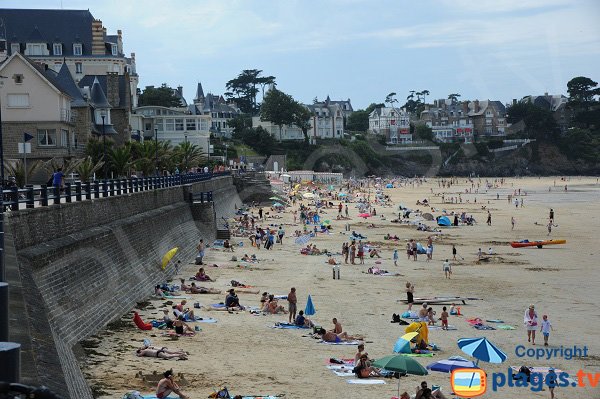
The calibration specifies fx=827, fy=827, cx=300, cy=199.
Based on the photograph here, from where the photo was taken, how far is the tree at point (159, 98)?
11056cm

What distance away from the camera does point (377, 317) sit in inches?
973

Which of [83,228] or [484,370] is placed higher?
[83,228]

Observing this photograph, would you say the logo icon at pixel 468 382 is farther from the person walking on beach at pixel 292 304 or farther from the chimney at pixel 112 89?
the chimney at pixel 112 89

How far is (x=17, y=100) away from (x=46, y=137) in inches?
94.4

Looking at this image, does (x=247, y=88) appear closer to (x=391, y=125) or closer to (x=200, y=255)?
(x=391, y=125)

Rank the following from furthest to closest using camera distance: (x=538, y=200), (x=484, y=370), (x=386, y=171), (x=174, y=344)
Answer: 1. (x=386, y=171)
2. (x=538, y=200)
3. (x=174, y=344)
4. (x=484, y=370)

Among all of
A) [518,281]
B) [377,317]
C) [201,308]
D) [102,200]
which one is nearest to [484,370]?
[377,317]

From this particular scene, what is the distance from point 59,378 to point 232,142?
116 meters

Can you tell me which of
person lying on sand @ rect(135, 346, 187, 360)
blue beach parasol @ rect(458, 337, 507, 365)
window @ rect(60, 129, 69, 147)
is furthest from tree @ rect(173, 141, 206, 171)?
blue beach parasol @ rect(458, 337, 507, 365)

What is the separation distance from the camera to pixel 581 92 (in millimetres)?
175000

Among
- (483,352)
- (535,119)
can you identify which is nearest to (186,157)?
(483,352)

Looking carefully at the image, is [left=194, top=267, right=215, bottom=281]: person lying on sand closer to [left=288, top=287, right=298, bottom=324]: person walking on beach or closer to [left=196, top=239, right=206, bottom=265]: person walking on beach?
[left=196, top=239, right=206, bottom=265]: person walking on beach

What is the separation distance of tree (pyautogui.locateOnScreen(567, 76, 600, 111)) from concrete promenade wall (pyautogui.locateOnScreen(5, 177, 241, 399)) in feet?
515

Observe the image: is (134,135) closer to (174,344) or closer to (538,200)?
(538,200)
